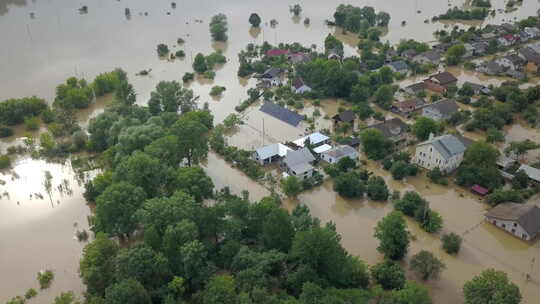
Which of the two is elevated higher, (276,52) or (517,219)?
(276,52)

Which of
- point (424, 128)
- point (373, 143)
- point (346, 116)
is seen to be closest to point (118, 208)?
point (373, 143)

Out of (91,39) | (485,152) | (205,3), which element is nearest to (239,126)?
(485,152)

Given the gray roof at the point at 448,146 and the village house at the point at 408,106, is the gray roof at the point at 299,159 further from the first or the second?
the village house at the point at 408,106

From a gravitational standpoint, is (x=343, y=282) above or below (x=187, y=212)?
below

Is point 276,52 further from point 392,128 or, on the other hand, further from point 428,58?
point 392,128

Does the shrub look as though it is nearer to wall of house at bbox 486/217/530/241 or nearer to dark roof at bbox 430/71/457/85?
wall of house at bbox 486/217/530/241

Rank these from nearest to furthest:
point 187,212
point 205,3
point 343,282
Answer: point 343,282 → point 187,212 → point 205,3

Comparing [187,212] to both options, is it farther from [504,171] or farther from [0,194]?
[504,171]
